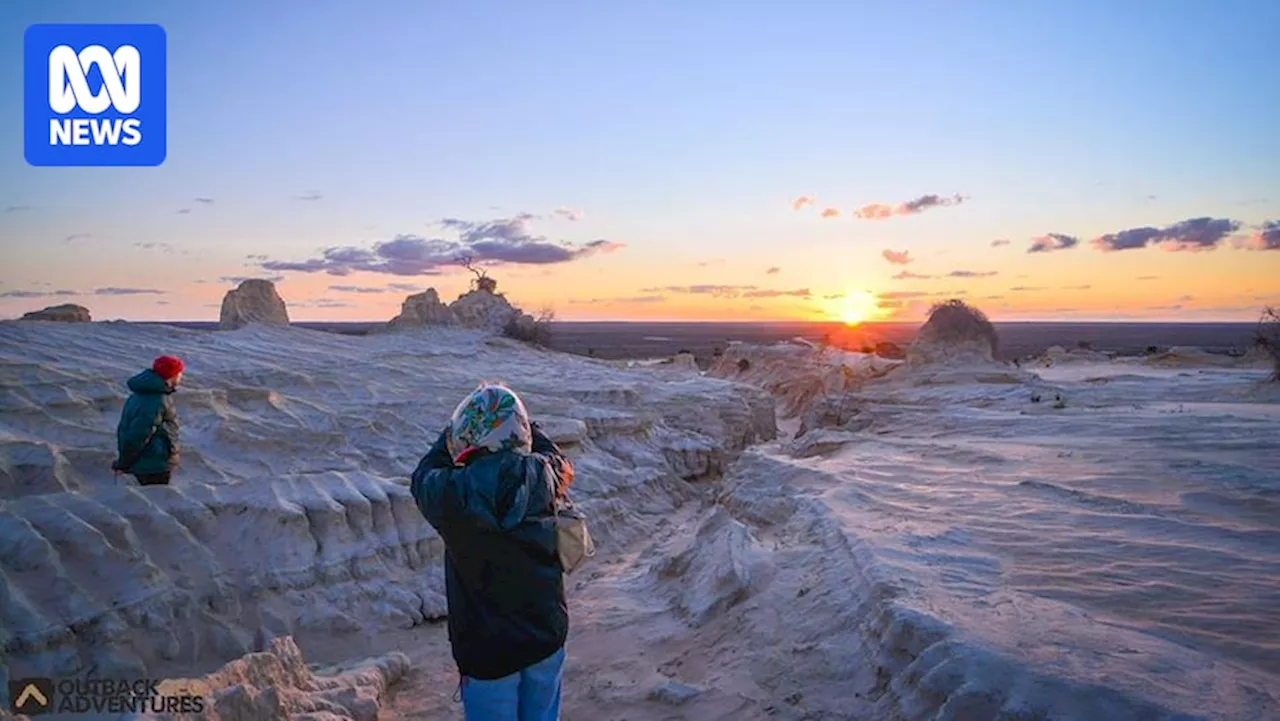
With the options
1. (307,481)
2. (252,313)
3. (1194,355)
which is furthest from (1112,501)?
(1194,355)

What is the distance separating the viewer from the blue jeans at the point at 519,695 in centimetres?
323

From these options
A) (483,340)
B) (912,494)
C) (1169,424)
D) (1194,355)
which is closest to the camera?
(912,494)

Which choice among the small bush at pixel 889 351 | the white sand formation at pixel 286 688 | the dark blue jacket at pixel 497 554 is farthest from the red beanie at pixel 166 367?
the small bush at pixel 889 351

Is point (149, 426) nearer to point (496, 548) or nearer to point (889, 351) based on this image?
point (496, 548)

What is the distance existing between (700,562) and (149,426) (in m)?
4.93

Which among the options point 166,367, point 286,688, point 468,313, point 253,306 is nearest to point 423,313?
point 468,313

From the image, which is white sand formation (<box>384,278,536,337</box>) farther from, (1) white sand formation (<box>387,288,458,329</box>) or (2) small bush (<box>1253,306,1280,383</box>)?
(2) small bush (<box>1253,306,1280,383</box>)

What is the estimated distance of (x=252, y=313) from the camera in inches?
Answer: 813

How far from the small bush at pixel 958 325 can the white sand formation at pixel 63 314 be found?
21419 millimetres

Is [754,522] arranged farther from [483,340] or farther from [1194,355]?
[1194,355]

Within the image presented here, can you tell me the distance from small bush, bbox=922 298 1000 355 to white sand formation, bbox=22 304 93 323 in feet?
70.3

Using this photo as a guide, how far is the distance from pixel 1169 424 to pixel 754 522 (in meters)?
5.58

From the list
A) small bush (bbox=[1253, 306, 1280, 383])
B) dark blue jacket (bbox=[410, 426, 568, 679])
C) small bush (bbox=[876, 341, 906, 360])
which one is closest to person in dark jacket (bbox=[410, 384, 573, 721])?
dark blue jacket (bbox=[410, 426, 568, 679])

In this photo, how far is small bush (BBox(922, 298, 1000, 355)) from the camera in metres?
23.0
